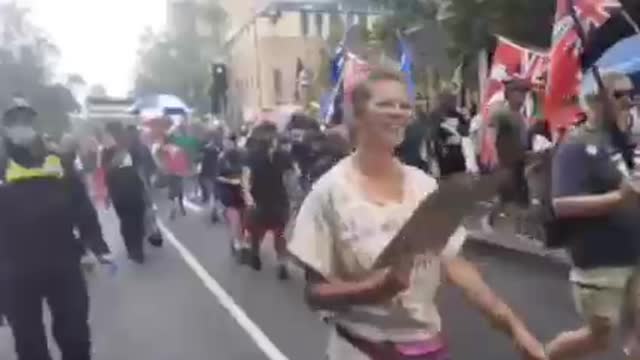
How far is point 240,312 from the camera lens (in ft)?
36.0

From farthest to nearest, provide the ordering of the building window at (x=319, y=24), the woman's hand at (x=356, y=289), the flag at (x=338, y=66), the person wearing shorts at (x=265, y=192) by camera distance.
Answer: the building window at (x=319, y=24), the flag at (x=338, y=66), the person wearing shorts at (x=265, y=192), the woman's hand at (x=356, y=289)

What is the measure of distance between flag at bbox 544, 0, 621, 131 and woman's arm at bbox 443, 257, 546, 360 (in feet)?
26.6

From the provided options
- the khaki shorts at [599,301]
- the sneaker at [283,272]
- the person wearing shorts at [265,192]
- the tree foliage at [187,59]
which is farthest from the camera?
the tree foliage at [187,59]

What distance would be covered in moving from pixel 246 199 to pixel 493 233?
10.5 ft

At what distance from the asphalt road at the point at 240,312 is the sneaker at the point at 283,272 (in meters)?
0.12

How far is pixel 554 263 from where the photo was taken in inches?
526

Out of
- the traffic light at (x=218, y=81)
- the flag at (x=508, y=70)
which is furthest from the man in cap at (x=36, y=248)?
the traffic light at (x=218, y=81)

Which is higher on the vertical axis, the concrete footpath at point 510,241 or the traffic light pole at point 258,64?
the concrete footpath at point 510,241

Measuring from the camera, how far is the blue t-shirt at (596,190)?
5715 millimetres

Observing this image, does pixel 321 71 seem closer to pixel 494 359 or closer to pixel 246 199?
pixel 246 199

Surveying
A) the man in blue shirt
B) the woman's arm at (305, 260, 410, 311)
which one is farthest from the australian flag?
the woman's arm at (305, 260, 410, 311)

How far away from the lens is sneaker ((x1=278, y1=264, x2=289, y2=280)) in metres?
13.2

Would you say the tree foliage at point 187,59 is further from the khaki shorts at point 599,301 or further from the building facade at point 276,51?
the khaki shorts at point 599,301

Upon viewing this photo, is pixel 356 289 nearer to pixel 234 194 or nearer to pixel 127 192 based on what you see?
pixel 234 194
